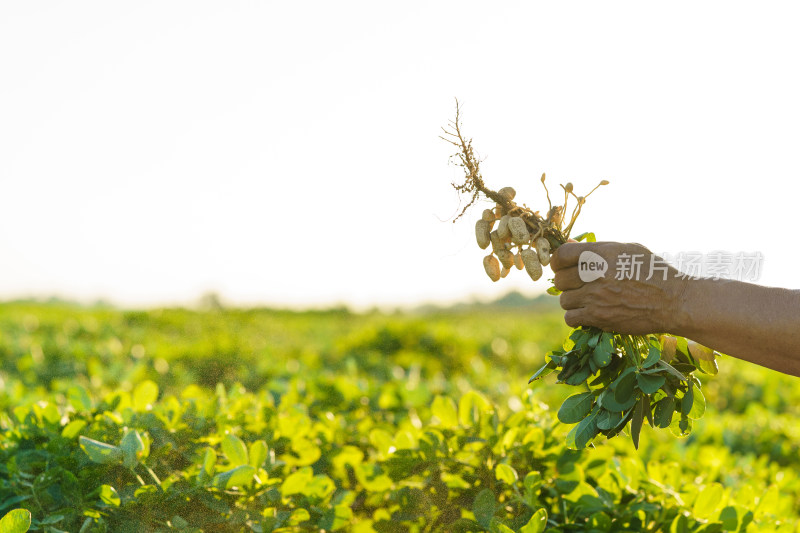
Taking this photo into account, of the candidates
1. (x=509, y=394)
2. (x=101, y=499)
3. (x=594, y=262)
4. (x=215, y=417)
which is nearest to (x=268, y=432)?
(x=215, y=417)

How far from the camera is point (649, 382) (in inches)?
69.9

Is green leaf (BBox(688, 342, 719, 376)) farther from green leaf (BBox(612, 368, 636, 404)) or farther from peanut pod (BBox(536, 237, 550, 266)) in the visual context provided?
peanut pod (BBox(536, 237, 550, 266))

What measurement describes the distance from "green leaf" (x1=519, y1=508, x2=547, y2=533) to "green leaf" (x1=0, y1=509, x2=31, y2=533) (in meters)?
1.40

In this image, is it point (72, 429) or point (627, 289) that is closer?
point (627, 289)

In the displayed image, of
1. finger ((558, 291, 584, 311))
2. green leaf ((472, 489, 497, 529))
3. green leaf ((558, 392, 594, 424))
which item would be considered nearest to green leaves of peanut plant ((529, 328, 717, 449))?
green leaf ((558, 392, 594, 424))

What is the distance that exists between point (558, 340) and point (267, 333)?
4.72 metres

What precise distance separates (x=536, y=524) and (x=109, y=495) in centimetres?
131

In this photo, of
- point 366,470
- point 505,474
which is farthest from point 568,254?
point 366,470

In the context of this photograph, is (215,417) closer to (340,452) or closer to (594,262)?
(340,452)

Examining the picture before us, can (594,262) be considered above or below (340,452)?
above

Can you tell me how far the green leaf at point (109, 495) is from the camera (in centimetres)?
186

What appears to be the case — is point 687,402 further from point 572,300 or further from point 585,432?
point 572,300

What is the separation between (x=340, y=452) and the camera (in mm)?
2539

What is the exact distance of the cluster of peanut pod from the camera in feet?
6.05
